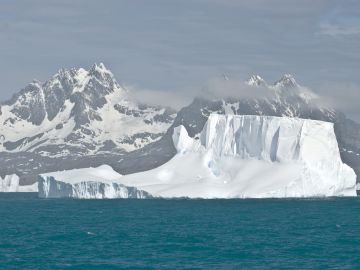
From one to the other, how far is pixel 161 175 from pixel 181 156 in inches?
165

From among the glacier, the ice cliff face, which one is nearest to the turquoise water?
the glacier

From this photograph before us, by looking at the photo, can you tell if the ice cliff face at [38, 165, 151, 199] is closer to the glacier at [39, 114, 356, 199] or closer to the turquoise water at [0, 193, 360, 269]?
the glacier at [39, 114, 356, 199]

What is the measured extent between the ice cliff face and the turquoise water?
13.6 meters

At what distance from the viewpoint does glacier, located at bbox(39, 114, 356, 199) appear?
420 feet

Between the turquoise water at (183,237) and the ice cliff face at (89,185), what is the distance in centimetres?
1363

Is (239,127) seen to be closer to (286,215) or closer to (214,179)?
(214,179)

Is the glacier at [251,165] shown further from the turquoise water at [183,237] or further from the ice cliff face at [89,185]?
the turquoise water at [183,237]

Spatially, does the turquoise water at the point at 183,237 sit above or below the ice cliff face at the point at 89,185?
below

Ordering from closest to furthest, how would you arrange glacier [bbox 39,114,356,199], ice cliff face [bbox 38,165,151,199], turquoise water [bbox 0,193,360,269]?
turquoise water [bbox 0,193,360,269] < glacier [bbox 39,114,356,199] < ice cliff face [bbox 38,165,151,199]

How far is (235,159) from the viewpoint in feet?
442

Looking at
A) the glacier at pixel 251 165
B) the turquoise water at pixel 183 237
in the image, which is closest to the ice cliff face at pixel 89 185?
the glacier at pixel 251 165

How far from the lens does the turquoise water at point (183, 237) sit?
65.9 metres

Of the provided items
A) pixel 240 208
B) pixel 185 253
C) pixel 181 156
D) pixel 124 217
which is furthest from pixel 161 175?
pixel 185 253

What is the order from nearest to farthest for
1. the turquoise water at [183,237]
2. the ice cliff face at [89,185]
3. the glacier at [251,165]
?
the turquoise water at [183,237]
the glacier at [251,165]
the ice cliff face at [89,185]
